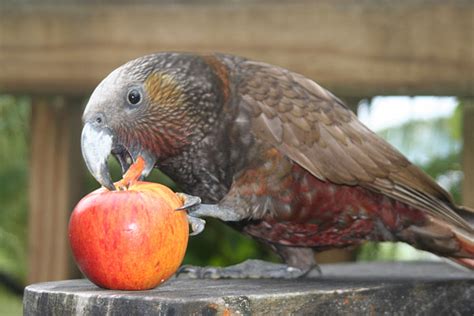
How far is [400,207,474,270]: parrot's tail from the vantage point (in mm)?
3930

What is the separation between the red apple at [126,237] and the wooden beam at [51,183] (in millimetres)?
1325

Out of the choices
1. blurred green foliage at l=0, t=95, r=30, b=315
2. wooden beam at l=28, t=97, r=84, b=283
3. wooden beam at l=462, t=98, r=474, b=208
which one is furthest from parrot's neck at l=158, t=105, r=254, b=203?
blurred green foliage at l=0, t=95, r=30, b=315

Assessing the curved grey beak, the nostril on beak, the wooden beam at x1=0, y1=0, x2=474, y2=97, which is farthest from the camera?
→ the wooden beam at x1=0, y1=0, x2=474, y2=97

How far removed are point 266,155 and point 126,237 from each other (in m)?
0.70

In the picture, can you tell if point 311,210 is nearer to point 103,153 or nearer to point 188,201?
point 188,201

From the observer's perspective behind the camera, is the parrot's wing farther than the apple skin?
Yes

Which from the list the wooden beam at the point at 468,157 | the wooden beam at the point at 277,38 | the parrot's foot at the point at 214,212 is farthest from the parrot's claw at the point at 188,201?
the wooden beam at the point at 468,157

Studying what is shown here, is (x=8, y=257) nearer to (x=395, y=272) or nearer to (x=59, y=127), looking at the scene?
(x=59, y=127)

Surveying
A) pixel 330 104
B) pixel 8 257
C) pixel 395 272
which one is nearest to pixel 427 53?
pixel 330 104

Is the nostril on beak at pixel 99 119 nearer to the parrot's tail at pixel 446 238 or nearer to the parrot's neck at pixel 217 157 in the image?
the parrot's neck at pixel 217 157

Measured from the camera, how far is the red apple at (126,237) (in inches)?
127

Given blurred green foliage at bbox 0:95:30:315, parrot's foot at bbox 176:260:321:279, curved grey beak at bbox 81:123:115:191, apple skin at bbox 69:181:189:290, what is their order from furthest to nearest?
blurred green foliage at bbox 0:95:30:315, parrot's foot at bbox 176:260:321:279, curved grey beak at bbox 81:123:115:191, apple skin at bbox 69:181:189:290

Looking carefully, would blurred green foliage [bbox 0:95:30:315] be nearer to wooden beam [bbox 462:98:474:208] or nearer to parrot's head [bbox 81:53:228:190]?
parrot's head [bbox 81:53:228:190]

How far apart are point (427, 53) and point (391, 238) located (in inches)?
28.5
